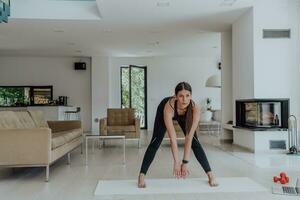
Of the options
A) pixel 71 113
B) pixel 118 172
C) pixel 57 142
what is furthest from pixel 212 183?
pixel 71 113

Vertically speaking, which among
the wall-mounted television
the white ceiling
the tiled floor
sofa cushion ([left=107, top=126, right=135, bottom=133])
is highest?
the white ceiling

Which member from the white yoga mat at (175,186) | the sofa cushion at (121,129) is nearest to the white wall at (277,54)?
the sofa cushion at (121,129)

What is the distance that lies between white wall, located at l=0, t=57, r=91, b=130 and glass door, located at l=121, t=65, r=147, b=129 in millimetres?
1241

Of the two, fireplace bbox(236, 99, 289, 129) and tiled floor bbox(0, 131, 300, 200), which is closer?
tiled floor bbox(0, 131, 300, 200)

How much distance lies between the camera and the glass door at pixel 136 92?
464 inches

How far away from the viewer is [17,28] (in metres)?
7.26

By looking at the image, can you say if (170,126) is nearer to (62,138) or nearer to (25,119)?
(62,138)

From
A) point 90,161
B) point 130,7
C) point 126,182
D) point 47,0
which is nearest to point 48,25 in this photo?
point 47,0

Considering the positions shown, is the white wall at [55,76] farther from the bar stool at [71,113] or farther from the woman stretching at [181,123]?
the woman stretching at [181,123]

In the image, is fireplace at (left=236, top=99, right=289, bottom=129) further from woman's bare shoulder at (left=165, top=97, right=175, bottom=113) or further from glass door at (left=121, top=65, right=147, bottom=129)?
glass door at (left=121, top=65, right=147, bottom=129)

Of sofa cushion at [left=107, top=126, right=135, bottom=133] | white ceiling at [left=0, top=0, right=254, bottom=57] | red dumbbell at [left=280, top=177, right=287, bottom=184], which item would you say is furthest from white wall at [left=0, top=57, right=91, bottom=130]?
red dumbbell at [left=280, top=177, right=287, bottom=184]

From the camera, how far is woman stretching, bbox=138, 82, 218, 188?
3.31 m

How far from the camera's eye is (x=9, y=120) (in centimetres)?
454

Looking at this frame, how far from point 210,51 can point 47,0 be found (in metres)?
5.83
